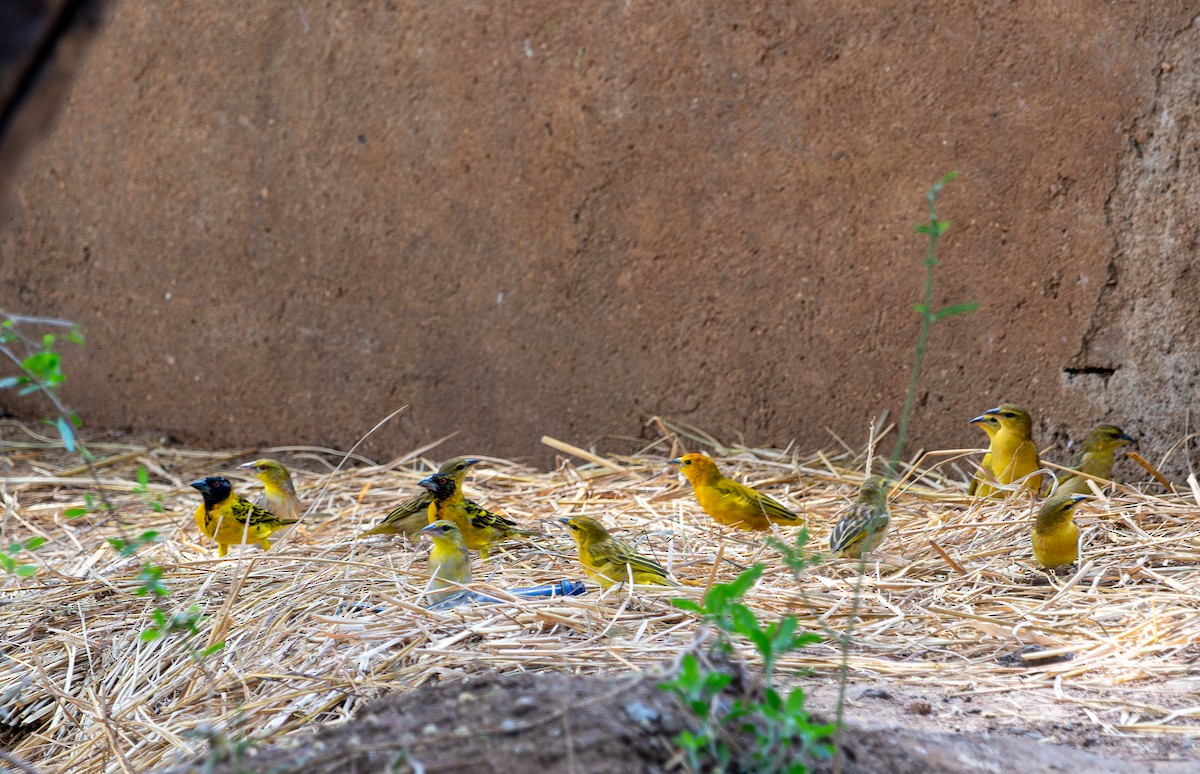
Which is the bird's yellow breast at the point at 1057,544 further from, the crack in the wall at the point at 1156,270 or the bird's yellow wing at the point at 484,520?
the bird's yellow wing at the point at 484,520

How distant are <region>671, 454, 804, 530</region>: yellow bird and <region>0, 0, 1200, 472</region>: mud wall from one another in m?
1.02

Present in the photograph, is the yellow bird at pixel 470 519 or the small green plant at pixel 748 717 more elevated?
the small green plant at pixel 748 717

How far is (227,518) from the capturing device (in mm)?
4801

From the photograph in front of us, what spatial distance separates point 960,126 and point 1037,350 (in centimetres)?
104

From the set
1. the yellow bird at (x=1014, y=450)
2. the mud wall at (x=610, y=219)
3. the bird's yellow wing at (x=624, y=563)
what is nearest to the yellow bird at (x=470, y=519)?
the bird's yellow wing at (x=624, y=563)

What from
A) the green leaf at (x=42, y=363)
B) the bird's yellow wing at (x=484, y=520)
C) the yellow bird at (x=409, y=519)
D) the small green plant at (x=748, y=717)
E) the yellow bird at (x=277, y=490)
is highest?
the green leaf at (x=42, y=363)

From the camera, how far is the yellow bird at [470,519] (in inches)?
175

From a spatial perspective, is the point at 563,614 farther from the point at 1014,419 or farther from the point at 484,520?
the point at 1014,419

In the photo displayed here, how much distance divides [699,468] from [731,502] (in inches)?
9.1

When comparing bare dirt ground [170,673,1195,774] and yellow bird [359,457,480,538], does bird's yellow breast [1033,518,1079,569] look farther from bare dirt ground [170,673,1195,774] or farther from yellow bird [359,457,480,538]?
yellow bird [359,457,480,538]

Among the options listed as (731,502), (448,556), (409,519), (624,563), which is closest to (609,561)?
(624,563)

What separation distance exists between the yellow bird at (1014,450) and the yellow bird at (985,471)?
0.08ft

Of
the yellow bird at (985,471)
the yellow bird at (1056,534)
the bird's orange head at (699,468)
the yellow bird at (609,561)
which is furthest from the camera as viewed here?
the yellow bird at (985,471)

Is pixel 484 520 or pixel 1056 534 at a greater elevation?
pixel 1056 534
